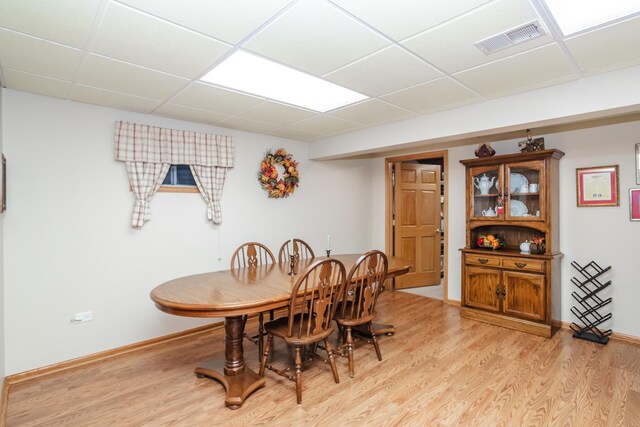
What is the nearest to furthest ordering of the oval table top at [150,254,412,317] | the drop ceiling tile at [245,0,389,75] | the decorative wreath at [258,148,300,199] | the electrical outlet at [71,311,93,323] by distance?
the drop ceiling tile at [245,0,389,75] < the oval table top at [150,254,412,317] < the electrical outlet at [71,311,93,323] < the decorative wreath at [258,148,300,199]

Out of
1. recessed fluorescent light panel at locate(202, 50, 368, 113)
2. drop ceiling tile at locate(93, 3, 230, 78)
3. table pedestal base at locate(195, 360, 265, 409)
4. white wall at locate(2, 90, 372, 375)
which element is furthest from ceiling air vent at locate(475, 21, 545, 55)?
white wall at locate(2, 90, 372, 375)

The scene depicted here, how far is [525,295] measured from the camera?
3.51m

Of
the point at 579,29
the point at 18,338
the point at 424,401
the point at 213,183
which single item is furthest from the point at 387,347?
the point at 18,338

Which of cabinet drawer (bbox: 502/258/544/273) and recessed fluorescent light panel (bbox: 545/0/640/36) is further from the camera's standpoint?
cabinet drawer (bbox: 502/258/544/273)

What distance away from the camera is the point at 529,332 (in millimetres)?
3465

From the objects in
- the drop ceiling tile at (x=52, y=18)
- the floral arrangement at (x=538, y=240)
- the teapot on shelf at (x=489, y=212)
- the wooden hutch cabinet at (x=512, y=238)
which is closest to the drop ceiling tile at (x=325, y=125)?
the wooden hutch cabinet at (x=512, y=238)

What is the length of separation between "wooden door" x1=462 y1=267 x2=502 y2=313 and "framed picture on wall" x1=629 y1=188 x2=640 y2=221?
1.29 metres

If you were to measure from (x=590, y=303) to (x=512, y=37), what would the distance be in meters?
3.05

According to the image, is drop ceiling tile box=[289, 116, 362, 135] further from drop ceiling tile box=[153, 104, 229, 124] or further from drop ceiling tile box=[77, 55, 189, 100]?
drop ceiling tile box=[77, 55, 189, 100]

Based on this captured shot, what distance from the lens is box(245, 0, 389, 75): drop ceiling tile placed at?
1680mm

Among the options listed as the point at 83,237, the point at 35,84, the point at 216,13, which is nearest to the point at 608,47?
the point at 216,13

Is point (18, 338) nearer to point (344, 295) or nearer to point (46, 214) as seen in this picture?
point (46, 214)

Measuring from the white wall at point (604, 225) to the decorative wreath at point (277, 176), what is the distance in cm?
271

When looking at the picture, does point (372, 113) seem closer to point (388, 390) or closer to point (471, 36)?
point (471, 36)
